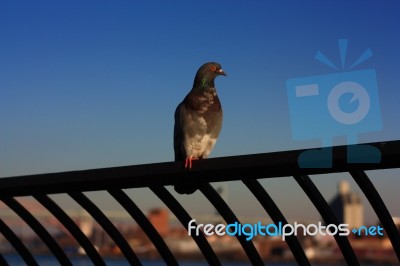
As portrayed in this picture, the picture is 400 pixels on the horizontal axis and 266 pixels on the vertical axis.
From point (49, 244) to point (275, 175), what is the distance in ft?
6.24

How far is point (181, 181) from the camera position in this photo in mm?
2795

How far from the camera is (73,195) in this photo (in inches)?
132

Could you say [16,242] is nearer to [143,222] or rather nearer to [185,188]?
[143,222]

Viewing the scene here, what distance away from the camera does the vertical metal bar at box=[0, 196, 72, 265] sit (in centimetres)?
379

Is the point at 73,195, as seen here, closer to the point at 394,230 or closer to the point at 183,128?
the point at 183,128

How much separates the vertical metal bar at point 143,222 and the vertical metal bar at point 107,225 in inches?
8.4

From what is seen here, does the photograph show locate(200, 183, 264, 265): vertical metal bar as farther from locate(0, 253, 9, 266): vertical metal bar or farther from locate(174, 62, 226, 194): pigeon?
locate(0, 253, 9, 266): vertical metal bar

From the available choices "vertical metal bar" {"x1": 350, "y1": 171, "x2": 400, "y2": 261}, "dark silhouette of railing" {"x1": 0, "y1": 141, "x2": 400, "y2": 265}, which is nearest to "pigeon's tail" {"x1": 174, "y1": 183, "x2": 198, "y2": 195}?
"dark silhouette of railing" {"x1": 0, "y1": 141, "x2": 400, "y2": 265}

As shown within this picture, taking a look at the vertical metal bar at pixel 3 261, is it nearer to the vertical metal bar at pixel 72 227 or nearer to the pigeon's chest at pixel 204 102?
the vertical metal bar at pixel 72 227

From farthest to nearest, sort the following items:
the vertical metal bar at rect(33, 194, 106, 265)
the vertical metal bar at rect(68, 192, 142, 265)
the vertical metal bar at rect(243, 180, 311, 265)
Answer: the vertical metal bar at rect(33, 194, 106, 265) → the vertical metal bar at rect(68, 192, 142, 265) → the vertical metal bar at rect(243, 180, 311, 265)

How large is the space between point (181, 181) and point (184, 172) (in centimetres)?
9

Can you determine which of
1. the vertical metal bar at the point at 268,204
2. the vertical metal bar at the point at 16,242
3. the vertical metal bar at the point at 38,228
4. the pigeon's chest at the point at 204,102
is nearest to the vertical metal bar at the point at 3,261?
the vertical metal bar at the point at 16,242

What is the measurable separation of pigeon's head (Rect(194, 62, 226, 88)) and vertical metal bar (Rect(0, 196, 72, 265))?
1.41 m

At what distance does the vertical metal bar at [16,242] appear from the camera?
4070mm
